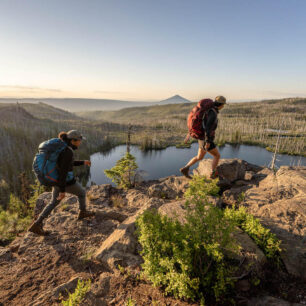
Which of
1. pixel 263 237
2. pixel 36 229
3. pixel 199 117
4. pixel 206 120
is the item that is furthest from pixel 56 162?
pixel 263 237

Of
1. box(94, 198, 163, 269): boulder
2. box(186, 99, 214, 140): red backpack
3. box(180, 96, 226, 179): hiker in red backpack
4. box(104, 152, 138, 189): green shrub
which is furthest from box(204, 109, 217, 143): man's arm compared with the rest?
box(104, 152, 138, 189): green shrub

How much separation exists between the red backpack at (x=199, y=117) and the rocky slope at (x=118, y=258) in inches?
107

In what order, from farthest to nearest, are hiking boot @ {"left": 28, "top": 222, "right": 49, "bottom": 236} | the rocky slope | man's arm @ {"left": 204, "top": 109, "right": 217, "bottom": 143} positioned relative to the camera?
man's arm @ {"left": 204, "top": 109, "right": 217, "bottom": 143} → hiking boot @ {"left": 28, "top": 222, "right": 49, "bottom": 236} → the rocky slope

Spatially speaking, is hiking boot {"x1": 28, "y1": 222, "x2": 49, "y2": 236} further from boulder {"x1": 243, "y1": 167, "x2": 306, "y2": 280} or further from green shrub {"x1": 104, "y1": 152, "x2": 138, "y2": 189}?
green shrub {"x1": 104, "y1": 152, "x2": 138, "y2": 189}

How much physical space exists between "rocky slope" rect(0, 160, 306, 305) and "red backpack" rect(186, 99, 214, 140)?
2.73 m

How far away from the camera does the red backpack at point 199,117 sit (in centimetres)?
657

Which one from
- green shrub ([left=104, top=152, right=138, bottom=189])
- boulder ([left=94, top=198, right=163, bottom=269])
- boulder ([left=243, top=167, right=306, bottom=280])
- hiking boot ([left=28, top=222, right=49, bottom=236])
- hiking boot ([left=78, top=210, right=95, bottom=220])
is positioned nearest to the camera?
boulder ([left=243, top=167, right=306, bottom=280])

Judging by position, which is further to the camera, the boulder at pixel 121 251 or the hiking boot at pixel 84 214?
the hiking boot at pixel 84 214

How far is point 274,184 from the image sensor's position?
6.97 meters

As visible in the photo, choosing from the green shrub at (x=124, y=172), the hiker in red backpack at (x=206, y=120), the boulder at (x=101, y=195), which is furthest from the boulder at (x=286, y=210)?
the green shrub at (x=124, y=172)

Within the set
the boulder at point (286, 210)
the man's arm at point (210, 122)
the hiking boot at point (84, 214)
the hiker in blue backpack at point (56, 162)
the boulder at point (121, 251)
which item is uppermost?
the man's arm at point (210, 122)

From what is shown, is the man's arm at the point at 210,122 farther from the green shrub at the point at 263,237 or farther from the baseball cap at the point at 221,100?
the green shrub at the point at 263,237

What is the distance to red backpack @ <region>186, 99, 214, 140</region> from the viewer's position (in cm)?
657

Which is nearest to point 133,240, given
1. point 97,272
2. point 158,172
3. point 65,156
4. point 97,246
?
point 97,272
